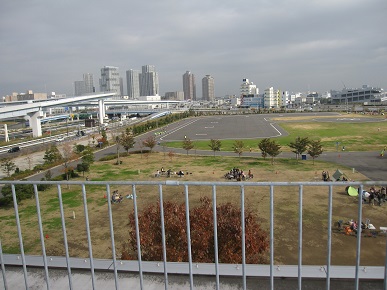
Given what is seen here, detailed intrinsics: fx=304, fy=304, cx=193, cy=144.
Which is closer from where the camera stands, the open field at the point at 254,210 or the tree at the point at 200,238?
the tree at the point at 200,238

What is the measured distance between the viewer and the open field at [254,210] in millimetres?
11586

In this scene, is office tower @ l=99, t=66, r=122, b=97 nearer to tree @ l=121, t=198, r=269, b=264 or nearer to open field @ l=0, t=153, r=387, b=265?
open field @ l=0, t=153, r=387, b=265

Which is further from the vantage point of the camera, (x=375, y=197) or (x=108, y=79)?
(x=108, y=79)

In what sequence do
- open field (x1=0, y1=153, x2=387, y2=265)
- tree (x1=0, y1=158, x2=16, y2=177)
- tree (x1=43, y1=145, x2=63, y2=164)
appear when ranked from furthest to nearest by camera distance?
tree (x1=43, y1=145, x2=63, y2=164), tree (x1=0, y1=158, x2=16, y2=177), open field (x1=0, y1=153, x2=387, y2=265)

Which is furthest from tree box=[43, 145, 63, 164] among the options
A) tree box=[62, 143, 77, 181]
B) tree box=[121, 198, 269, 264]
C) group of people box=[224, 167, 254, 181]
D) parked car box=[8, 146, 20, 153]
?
tree box=[121, 198, 269, 264]

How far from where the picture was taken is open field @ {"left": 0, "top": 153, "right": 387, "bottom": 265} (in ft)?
38.0

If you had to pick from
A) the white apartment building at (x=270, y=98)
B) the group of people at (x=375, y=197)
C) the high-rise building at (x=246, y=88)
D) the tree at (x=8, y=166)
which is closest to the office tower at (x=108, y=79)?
the high-rise building at (x=246, y=88)

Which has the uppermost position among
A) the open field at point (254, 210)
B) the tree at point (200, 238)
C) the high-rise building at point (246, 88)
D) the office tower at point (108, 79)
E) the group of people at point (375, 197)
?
the office tower at point (108, 79)

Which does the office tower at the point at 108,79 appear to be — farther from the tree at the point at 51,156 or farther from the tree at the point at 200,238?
the tree at the point at 200,238

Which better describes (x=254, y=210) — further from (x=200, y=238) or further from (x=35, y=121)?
(x=35, y=121)

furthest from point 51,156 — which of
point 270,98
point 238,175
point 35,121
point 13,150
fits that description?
point 270,98

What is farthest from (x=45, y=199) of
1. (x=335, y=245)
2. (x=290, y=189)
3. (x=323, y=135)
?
(x=323, y=135)

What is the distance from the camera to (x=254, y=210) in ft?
50.4

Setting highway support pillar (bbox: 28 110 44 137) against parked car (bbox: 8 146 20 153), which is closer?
parked car (bbox: 8 146 20 153)
